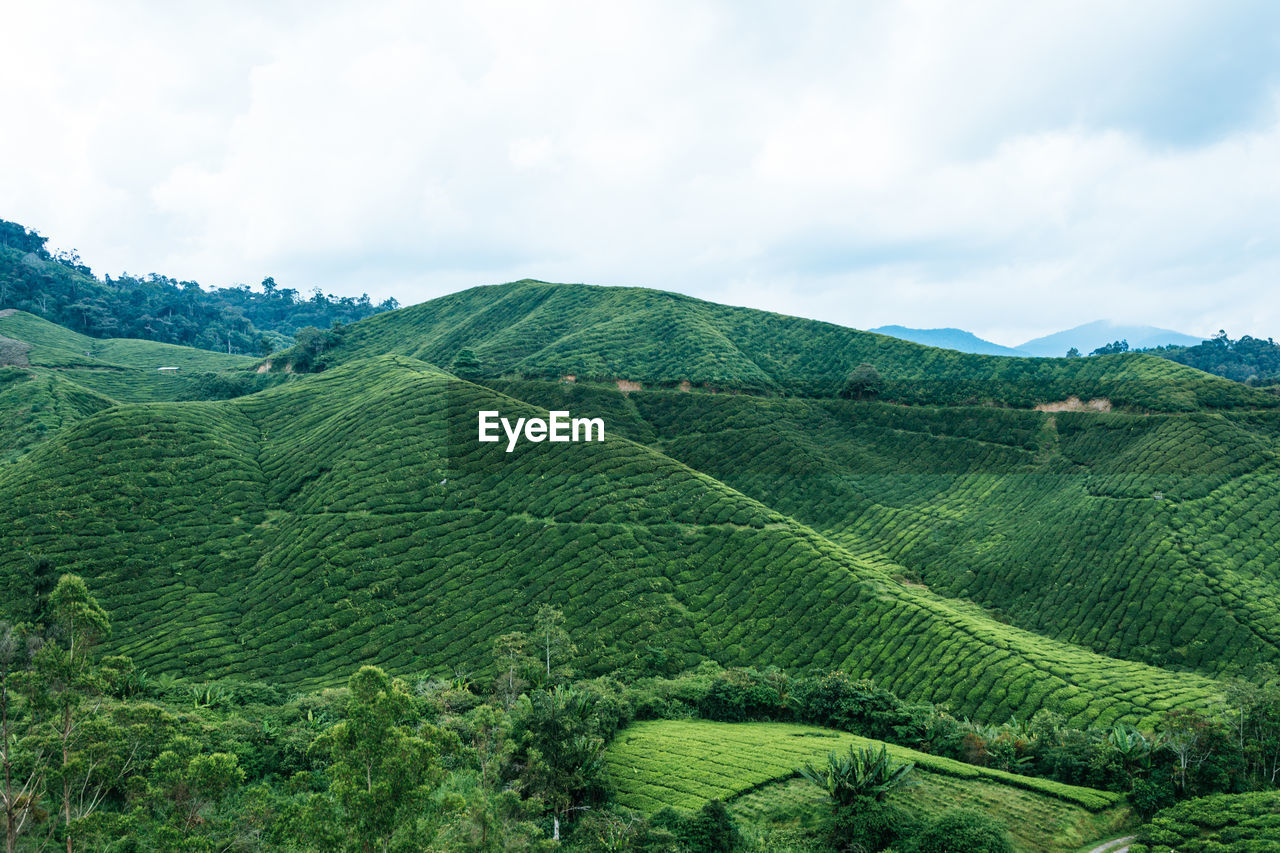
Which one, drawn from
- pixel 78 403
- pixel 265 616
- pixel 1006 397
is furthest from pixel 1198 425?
pixel 78 403

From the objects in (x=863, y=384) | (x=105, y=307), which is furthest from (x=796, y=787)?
(x=105, y=307)

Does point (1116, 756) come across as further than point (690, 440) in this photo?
No

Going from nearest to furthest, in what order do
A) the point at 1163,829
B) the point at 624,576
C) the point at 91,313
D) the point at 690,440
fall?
the point at 1163,829 < the point at 624,576 < the point at 690,440 < the point at 91,313

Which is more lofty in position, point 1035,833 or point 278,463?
point 278,463

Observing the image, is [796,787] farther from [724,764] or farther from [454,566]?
[454,566]

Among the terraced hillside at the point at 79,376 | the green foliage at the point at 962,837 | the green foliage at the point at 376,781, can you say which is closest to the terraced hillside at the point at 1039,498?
the green foliage at the point at 962,837

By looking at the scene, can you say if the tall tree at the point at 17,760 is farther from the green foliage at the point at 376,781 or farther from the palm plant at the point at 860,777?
the palm plant at the point at 860,777

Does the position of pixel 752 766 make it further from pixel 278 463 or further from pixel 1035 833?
pixel 278 463
